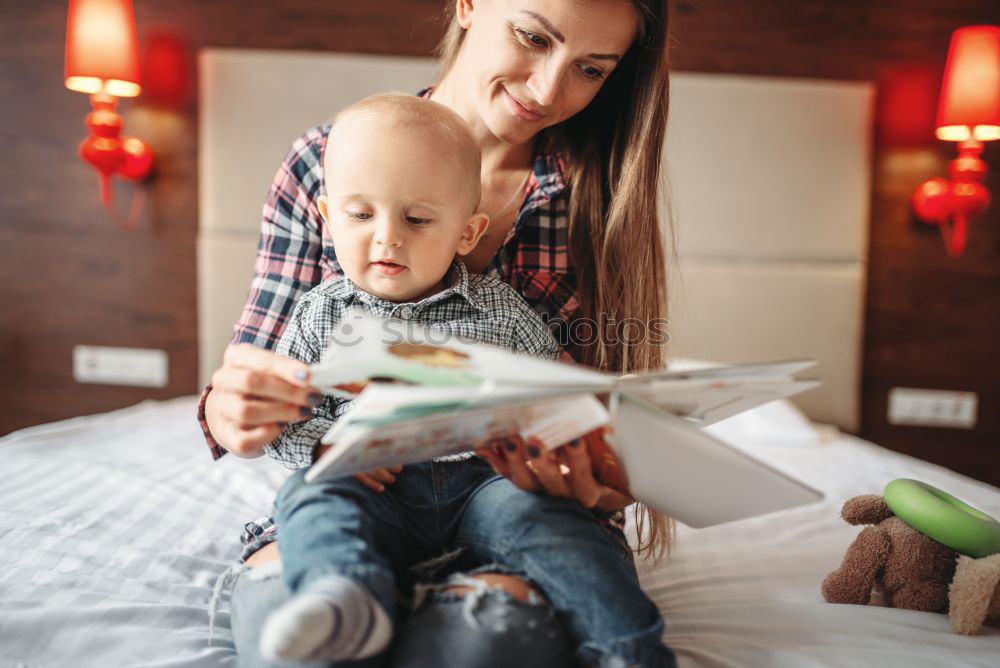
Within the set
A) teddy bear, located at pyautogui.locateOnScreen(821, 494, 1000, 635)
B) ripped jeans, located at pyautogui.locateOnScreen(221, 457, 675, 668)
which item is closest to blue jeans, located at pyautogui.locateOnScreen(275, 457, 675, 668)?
ripped jeans, located at pyautogui.locateOnScreen(221, 457, 675, 668)

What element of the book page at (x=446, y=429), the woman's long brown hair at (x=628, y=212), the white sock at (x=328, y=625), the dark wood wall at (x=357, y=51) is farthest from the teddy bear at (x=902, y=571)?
the dark wood wall at (x=357, y=51)

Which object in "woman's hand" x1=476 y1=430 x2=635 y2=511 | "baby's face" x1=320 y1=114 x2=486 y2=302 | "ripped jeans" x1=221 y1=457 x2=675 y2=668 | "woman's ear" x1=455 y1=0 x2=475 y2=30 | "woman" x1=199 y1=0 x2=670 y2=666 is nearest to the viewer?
"ripped jeans" x1=221 y1=457 x2=675 y2=668

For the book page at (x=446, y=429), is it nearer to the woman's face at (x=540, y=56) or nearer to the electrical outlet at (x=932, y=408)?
the woman's face at (x=540, y=56)

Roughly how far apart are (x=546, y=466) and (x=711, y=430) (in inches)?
51.0

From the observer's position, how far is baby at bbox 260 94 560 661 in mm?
833

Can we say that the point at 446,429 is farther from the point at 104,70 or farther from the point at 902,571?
the point at 104,70

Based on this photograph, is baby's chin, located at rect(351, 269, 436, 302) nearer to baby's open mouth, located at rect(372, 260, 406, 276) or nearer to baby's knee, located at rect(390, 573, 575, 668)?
baby's open mouth, located at rect(372, 260, 406, 276)

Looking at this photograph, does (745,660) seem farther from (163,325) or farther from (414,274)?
(163,325)

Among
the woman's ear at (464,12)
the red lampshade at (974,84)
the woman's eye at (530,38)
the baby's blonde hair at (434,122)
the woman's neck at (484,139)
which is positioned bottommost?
the baby's blonde hair at (434,122)

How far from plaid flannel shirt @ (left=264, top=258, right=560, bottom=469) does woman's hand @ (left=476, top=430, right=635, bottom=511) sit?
10cm

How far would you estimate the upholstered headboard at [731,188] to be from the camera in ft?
7.96

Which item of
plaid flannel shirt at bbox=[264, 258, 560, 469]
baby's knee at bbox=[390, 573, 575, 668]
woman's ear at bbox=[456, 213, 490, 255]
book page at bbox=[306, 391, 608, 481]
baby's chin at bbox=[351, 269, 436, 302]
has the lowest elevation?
baby's knee at bbox=[390, 573, 575, 668]

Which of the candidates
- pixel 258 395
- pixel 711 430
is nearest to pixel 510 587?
pixel 258 395

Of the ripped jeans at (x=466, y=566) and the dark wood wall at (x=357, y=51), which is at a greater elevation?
the dark wood wall at (x=357, y=51)
